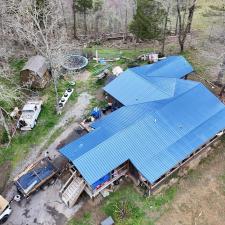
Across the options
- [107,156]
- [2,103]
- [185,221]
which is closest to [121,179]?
[107,156]

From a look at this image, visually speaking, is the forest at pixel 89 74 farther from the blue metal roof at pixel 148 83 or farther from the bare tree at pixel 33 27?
the blue metal roof at pixel 148 83

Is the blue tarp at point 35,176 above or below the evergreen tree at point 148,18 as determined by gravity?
below

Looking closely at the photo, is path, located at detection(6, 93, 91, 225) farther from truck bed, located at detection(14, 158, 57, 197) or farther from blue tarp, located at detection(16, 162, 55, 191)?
blue tarp, located at detection(16, 162, 55, 191)

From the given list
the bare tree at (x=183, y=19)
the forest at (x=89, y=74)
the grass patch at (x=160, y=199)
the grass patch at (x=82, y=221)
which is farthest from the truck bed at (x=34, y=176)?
the bare tree at (x=183, y=19)

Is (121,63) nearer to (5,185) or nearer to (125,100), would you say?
(125,100)

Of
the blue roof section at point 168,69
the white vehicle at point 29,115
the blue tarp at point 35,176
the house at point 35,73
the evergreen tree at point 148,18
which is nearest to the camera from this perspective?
the blue tarp at point 35,176

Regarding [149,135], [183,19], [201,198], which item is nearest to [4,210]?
[149,135]
